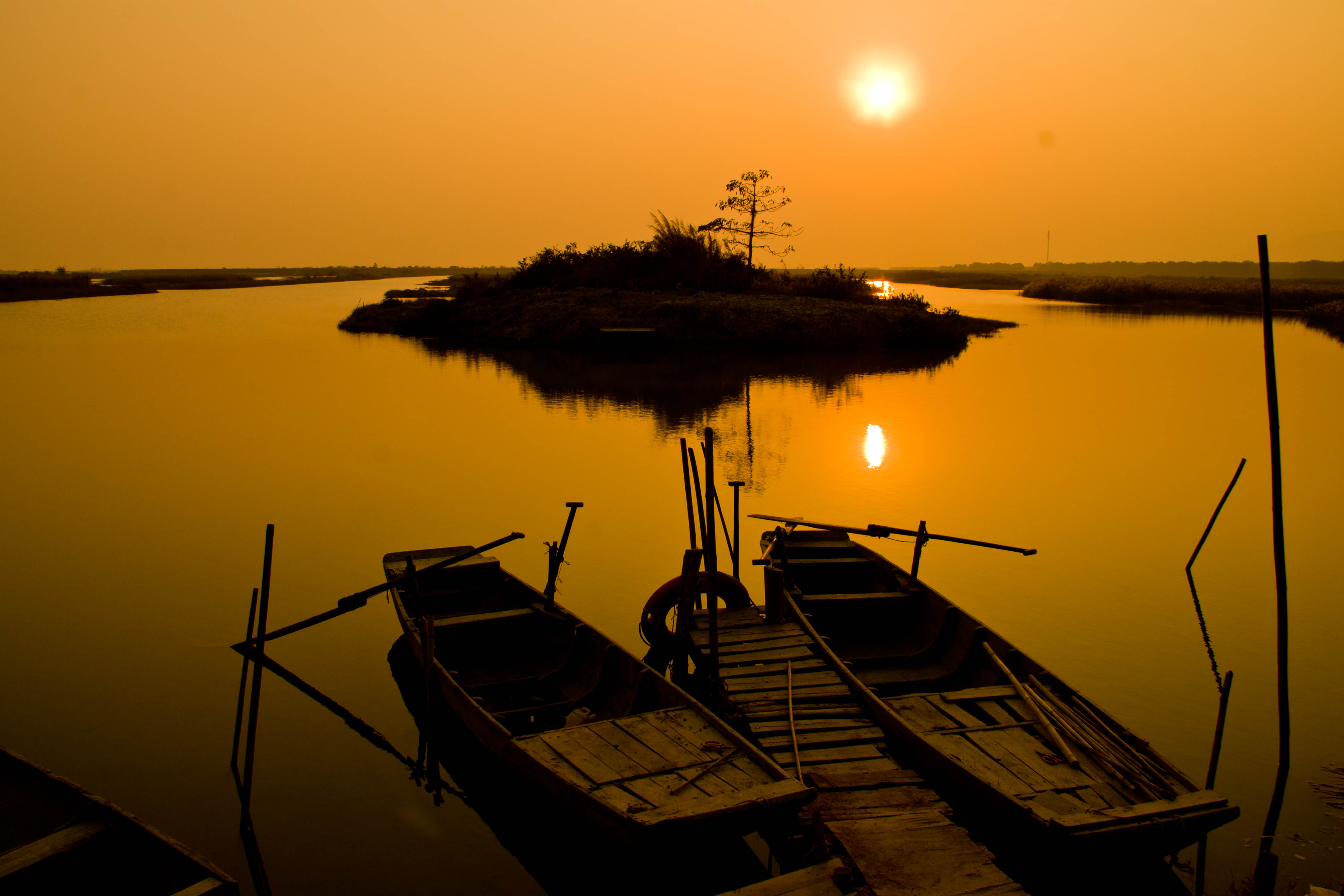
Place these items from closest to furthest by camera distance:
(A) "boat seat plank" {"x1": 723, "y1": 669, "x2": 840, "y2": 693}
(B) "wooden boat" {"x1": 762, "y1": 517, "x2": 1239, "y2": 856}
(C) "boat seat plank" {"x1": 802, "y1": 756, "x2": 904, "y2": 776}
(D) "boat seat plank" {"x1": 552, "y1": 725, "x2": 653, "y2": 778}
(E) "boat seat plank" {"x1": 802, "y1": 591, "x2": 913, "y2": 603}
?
(B) "wooden boat" {"x1": 762, "y1": 517, "x2": 1239, "y2": 856}
(D) "boat seat plank" {"x1": 552, "y1": 725, "x2": 653, "y2": 778}
(C) "boat seat plank" {"x1": 802, "y1": 756, "x2": 904, "y2": 776}
(A) "boat seat plank" {"x1": 723, "y1": 669, "x2": 840, "y2": 693}
(E) "boat seat plank" {"x1": 802, "y1": 591, "x2": 913, "y2": 603}

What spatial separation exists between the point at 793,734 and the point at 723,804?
A: 1469 millimetres

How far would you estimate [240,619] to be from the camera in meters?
9.40

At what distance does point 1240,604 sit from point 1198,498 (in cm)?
474

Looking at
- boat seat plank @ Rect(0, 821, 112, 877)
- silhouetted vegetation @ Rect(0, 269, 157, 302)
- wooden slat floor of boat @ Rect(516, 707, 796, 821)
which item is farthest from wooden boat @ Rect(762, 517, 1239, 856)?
silhouetted vegetation @ Rect(0, 269, 157, 302)

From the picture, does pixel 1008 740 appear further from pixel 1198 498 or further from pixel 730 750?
pixel 1198 498

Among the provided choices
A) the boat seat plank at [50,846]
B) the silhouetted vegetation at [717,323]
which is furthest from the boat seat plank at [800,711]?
the silhouetted vegetation at [717,323]

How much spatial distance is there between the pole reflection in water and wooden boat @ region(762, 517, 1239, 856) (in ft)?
22.6

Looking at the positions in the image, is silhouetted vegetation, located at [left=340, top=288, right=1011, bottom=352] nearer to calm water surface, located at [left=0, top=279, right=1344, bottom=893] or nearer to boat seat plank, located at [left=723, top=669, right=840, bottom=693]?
calm water surface, located at [left=0, top=279, right=1344, bottom=893]

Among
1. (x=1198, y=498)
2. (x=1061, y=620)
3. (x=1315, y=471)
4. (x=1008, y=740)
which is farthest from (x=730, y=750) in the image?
(x=1315, y=471)

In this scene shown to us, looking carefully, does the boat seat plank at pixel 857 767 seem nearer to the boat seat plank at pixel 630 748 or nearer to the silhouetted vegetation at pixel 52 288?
the boat seat plank at pixel 630 748

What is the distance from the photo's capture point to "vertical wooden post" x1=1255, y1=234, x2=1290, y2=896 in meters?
5.14

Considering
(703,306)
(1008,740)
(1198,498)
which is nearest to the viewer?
(1008,740)

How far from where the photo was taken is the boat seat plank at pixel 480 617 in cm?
797

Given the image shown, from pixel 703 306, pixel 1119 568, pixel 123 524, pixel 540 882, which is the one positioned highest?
pixel 703 306
